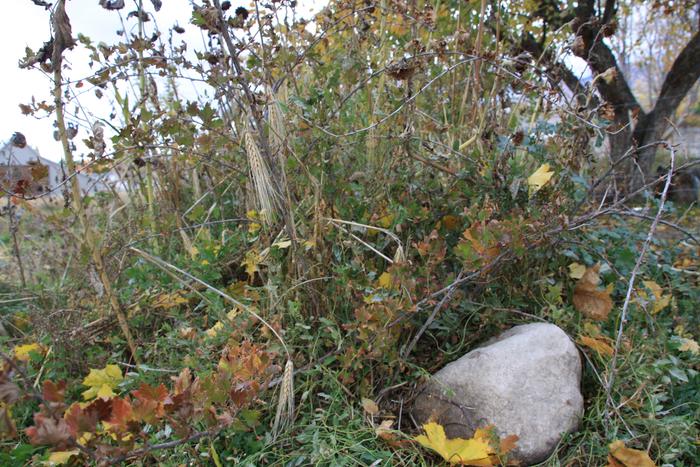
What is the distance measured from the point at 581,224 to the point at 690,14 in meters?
7.68

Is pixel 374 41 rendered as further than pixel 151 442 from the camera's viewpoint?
Yes

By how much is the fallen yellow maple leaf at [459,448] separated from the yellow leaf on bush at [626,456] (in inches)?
13.0

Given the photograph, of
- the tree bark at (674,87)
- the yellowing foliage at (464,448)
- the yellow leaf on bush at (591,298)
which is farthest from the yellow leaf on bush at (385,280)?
the tree bark at (674,87)

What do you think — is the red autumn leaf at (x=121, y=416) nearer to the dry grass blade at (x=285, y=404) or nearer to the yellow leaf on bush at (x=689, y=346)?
the dry grass blade at (x=285, y=404)

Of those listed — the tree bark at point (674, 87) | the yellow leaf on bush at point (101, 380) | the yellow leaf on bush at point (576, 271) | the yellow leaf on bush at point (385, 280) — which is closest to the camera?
the yellow leaf on bush at point (385, 280)

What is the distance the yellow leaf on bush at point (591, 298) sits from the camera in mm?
1924

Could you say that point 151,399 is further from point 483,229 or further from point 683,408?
point 683,408

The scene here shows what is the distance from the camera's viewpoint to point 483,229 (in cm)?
161

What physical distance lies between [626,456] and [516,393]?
12.5 inches

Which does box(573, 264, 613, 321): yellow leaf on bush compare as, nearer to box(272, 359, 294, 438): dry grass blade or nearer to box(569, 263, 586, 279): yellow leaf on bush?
box(569, 263, 586, 279): yellow leaf on bush

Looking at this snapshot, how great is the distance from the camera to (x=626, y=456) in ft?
4.65

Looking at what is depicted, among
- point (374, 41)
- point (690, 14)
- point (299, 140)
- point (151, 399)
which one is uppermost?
point (690, 14)

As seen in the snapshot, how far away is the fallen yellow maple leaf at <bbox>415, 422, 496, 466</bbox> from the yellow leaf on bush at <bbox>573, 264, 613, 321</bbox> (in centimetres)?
79

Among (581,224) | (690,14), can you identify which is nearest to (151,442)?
(581,224)
